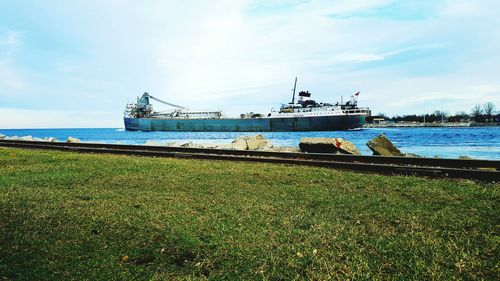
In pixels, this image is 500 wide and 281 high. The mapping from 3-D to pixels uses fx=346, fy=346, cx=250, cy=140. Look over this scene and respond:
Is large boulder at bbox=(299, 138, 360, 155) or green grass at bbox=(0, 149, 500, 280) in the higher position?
large boulder at bbox=(299, 138, 360, 155)

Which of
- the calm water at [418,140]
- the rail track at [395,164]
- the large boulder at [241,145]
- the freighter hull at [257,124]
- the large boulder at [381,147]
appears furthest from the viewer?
the freighter hull at [257,124]

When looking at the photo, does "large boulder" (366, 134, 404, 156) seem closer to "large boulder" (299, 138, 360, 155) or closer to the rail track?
"large boulder" (299, 138, 360, 155)

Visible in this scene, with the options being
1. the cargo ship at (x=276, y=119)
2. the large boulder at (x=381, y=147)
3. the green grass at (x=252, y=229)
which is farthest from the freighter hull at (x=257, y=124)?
the green grass at (x=252, y=229)

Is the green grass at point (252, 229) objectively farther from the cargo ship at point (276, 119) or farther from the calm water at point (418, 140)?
the cargo ship at point (276, 119)

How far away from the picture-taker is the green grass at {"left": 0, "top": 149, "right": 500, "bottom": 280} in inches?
142

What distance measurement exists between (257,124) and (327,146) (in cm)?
6322

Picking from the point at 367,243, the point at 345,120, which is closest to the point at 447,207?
the point at 367,243

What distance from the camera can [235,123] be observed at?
263 ft

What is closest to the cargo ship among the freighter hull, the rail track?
the freighter hull

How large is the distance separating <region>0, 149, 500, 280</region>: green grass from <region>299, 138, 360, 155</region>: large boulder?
7026mm

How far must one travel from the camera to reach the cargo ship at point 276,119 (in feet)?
239

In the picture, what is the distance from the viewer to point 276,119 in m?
76.2

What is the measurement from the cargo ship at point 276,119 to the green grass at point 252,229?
65916mm

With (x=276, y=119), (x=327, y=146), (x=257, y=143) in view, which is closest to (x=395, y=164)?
(x=327, y=146)
